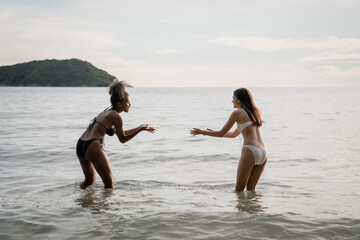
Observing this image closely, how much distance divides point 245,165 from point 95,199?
124 inches

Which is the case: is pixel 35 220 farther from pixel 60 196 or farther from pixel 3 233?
pixel 60 196

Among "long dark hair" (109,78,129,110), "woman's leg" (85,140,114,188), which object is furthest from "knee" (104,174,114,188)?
"long dark hair" (109,78,129,110)

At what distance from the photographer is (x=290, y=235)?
548cm

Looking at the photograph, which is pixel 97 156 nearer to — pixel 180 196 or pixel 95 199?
pixel 95 199

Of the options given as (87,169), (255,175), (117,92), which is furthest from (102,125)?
(255,175)

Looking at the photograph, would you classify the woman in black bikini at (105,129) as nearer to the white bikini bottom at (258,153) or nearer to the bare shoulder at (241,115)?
the bare shoulder at (241,115)

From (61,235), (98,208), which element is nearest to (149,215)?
(98,208)

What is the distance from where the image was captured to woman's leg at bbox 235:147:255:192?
22.1ft

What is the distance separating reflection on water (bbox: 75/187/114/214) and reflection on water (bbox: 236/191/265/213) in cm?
258

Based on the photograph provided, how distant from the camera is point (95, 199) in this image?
24.1 feet

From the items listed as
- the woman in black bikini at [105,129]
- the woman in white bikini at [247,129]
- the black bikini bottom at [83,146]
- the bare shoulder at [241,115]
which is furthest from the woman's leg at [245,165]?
the black bikini bottom at [83,146]

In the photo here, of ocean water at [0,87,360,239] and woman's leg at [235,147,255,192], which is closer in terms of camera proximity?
ocean water at [0,87,360,239]

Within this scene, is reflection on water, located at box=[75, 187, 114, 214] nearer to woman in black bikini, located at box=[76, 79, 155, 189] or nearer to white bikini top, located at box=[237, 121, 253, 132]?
woman in black bikini, located at box=[76, 79, 155, 189]

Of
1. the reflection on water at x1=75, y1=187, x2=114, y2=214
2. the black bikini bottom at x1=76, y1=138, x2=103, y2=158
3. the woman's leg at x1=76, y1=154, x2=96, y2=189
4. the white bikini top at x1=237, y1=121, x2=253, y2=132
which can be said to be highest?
the white bikini top at x1=237, y1=121, x2=253, y2=132
